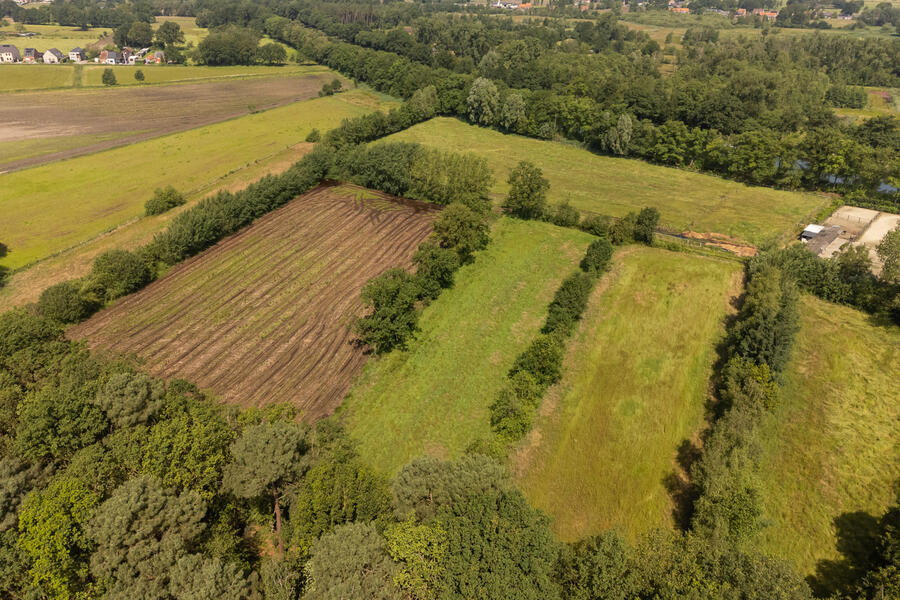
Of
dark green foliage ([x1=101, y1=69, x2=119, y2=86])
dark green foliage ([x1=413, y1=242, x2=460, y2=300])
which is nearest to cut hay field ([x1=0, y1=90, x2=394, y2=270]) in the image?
dark green foliage ([x1=413, y1=242, x2=460, y2=300])

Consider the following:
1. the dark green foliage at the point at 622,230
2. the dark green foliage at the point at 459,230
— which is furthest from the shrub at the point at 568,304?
the dark green foliage at the point at 622,230

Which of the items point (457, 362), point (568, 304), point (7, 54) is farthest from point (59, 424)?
point (7, 54)

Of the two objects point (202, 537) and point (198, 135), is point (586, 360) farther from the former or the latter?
point (198, 135)

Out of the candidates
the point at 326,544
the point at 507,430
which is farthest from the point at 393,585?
the point at 507,430

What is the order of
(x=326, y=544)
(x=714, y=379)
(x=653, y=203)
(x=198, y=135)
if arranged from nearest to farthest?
(x=326, y=544), (x=714, y=379), (x=653, y=203), (x=198, y=135)

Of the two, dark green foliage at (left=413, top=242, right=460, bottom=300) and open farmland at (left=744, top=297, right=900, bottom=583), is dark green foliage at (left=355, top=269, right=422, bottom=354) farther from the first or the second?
open farmland at (left=744, top=297, right=900, bottom=583)
